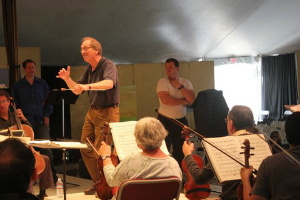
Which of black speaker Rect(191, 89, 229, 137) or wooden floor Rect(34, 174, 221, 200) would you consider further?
black speaker Rect(191, 89, 229, 137)

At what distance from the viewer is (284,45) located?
10.8 m

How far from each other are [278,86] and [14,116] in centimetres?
828

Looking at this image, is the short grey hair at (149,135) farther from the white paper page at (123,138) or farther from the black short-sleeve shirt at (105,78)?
the black short-sleeve shirt at (105,78)

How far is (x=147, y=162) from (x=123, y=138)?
2.93ft

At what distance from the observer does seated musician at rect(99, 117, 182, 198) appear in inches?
118

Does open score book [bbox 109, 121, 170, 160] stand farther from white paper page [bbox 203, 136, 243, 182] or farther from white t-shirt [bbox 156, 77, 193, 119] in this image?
white t-shirt [bbox 156, 77, 193, 119]

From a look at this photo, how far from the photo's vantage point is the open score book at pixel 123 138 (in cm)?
382

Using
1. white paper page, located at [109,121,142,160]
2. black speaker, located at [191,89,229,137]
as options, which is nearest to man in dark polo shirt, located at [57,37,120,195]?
white paper page, located at [109,121,142,160]

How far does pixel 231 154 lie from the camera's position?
3.04 metres

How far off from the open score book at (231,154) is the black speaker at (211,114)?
3281 millimetres

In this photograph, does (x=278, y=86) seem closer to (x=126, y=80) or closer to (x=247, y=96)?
(x=247, y=96)

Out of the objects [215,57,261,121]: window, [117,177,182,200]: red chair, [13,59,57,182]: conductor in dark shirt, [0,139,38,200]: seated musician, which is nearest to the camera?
[0,139,38,200]: seated musician

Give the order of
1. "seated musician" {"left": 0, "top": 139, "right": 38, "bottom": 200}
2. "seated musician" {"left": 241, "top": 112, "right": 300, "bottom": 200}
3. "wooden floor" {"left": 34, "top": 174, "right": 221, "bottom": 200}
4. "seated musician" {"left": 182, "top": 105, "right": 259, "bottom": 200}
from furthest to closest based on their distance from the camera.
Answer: "wooden floor" {"left": 34, "top": 174, "right": 221, "bottom": 200} < "seated musician" {"left": 182, "top": 105, "right": 259, "bottom": 200} < "seated musician" {"left": 241, "top": 112, "right": 300, "bottom": 200} < "seated musician" {"left": 0, "top": 139, "right": 38, "bottom": 200}

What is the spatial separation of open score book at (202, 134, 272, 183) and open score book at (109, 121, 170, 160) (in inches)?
36.7
